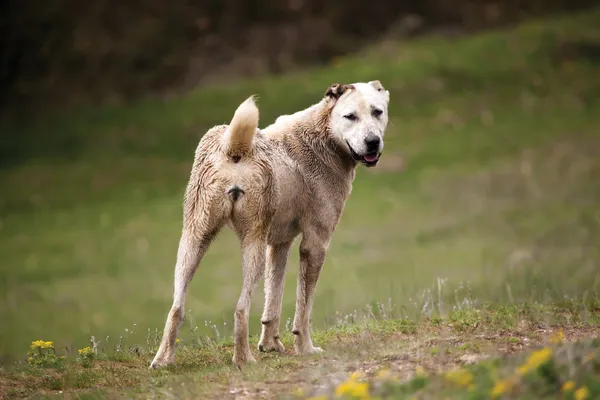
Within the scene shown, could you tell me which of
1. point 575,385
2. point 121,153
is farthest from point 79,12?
point 575,385

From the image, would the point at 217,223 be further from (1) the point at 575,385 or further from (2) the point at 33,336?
(2) the point at 33,336

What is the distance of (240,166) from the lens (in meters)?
9.14

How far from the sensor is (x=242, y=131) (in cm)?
907

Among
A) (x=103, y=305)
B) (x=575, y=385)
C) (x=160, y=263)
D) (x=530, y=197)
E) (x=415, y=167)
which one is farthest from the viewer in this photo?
(x=415, y=167)

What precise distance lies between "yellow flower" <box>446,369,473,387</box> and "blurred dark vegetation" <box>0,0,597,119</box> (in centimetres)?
2782

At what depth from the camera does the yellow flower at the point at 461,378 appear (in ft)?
22.0

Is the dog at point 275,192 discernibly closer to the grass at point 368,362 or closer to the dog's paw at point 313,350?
the dog's paw at point 313,350

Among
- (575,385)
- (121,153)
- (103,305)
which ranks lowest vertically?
(575,385)

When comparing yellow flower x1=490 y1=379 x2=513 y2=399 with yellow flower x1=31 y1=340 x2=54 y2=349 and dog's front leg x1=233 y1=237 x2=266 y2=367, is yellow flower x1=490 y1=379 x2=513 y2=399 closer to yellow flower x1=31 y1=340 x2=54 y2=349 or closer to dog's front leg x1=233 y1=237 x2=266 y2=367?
dog's front leg x1=233 y1=237 x2=266 y2=367

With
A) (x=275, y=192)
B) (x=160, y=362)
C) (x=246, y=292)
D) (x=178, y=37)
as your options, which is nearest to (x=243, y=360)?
(x=246, y=292)

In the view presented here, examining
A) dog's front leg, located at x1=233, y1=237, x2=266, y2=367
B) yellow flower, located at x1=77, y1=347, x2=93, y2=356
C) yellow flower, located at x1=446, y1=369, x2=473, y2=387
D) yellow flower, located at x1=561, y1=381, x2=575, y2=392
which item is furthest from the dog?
yellow flower, located at x1=561, y1=381, x2=575, y2=392

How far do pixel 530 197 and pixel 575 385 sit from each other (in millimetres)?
19969

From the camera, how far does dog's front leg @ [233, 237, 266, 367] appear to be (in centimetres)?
897

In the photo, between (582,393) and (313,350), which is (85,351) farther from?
(582,393)
